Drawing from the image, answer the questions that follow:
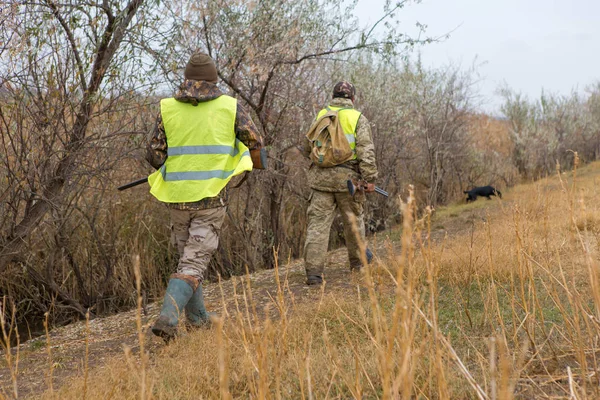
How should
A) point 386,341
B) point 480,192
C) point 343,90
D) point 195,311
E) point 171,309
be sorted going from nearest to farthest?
point 386,341 < point 171,309 < point 195,311 < point 343,90 < point 480,192

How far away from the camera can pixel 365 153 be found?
17.2 feet

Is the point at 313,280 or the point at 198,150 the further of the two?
the point at 313,280

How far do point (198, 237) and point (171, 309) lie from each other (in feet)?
1.72

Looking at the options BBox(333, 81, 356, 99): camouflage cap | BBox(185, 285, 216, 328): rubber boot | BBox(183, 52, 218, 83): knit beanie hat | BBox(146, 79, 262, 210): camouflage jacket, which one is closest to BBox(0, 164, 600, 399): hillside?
BBox(185, 285, 216, 328): rubber boot

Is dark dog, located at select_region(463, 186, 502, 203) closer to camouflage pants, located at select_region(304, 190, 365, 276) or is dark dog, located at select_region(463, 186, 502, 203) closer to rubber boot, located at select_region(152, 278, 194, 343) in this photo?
camouflage pants, located at select_region(304, 190, 365, 276)

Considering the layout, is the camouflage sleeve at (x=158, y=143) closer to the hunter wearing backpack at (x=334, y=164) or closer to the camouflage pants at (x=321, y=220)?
the hunter wearing backpack at (x=334, y=164)

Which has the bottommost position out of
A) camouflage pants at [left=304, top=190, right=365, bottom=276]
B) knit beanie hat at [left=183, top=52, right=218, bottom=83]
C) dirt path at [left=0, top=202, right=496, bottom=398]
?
dirt path at [left=0, top=202, right=496, bottom=398]

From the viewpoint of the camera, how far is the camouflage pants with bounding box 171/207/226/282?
12.6 feet

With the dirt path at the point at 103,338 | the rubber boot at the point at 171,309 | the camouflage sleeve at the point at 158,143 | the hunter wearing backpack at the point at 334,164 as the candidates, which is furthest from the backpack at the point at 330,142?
the rubber boot at the point at 171,309

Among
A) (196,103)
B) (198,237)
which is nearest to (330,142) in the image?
(196,103)

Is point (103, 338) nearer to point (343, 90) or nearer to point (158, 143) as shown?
point (158, 143)

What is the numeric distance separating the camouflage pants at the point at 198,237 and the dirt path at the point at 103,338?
40 centimetres

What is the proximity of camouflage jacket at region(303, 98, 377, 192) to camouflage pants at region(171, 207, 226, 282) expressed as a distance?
156cm

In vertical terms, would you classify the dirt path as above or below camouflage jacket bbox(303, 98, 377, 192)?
below
